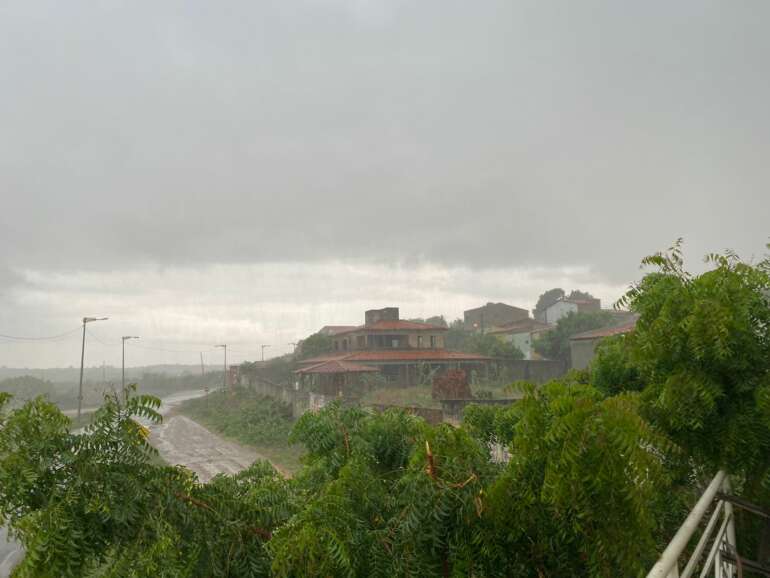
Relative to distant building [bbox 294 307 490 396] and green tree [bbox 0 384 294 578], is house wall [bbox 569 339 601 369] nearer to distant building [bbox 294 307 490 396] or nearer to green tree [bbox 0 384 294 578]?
distant building [bbox 294 307 490 396]

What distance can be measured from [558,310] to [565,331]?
17611 mm

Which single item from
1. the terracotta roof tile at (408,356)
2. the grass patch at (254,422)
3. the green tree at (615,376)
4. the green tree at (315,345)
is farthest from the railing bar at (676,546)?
the green tree at (315,345)

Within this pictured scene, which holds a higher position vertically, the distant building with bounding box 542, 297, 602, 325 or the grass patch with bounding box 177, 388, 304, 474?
the distant building with bounding box 542, 297, 602, 325

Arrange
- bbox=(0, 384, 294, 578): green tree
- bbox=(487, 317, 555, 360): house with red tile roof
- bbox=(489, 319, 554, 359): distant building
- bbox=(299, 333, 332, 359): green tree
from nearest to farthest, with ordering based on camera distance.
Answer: bbox=(0, 384, 294, 578): green tree
bbox=(487, 317, 555, 360): house with red tile roof
bbox=(489, 319, 554, 359): distant building
bbox=(299, 333, 332, 359): green tree

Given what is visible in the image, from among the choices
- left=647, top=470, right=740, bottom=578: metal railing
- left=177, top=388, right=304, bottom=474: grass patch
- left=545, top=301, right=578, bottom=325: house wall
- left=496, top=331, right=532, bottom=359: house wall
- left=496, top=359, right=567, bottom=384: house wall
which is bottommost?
left=177, top=388, right=304, bottom=474: grass patch

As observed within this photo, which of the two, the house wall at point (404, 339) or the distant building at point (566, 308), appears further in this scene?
the distant building at point (566, 308)

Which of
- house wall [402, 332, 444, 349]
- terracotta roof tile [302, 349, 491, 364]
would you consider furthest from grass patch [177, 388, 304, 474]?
house wall [402, 332, 444, 349]

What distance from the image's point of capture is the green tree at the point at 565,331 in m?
47.7

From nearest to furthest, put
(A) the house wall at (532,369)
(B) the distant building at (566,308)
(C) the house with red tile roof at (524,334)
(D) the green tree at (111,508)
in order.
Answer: (D) the green tree at (111,508) → (A) the house wall at (532,369) → (C) the house with red tile roof at (524,334) → (B) the distant building at (566,308)

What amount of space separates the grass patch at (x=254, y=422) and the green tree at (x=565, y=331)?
24025 mm

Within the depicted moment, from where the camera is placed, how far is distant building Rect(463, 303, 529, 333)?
77562mm

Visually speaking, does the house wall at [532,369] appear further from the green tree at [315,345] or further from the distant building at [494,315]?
the distant building at [494,315]

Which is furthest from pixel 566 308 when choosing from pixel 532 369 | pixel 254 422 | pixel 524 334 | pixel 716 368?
pixel 716 368

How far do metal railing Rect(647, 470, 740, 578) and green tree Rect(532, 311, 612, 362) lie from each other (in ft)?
149
